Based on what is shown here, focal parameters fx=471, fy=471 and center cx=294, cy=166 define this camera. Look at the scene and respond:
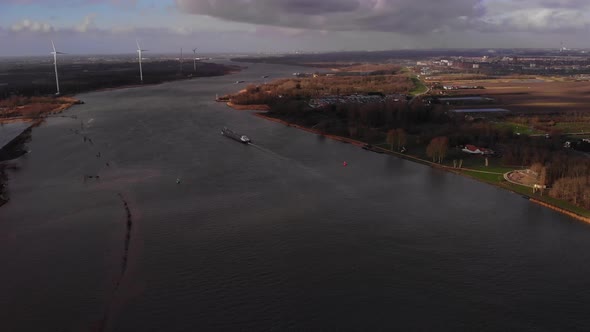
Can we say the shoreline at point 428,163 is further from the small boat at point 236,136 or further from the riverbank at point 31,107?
the riverbank at point 31,107

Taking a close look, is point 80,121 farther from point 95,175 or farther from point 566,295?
point 566,295

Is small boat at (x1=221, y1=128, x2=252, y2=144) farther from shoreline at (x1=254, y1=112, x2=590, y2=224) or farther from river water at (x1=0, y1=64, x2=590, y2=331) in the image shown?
shoreline at (x1=254, y1=112, x2=590, y2=224)

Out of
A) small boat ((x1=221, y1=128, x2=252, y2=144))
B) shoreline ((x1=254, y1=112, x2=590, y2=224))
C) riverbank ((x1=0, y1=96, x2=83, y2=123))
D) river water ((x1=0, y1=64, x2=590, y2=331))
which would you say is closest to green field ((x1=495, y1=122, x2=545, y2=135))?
shoreline ((x1=254, y1=112, x2=590, y2=224))

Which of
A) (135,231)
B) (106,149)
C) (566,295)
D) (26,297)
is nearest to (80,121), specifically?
(106,149)

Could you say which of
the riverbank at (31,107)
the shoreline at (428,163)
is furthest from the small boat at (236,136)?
the riverbank at (31,107)

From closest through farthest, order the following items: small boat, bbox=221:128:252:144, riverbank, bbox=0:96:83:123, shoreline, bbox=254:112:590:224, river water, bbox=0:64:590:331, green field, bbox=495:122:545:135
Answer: river water, bbox=0:64:590:331, shoreline, bbox=254:112:590:224, small boat, bbox=221:128:252:144, green field, bbox=495:122:545:135, riverbank, bbox=0:96:83:123

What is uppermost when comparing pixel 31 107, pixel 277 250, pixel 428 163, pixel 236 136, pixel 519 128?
pixel 31 107

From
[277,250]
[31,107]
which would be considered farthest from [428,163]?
[31,107]

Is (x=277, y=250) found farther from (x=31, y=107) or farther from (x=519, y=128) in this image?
(x=31, y=107)
